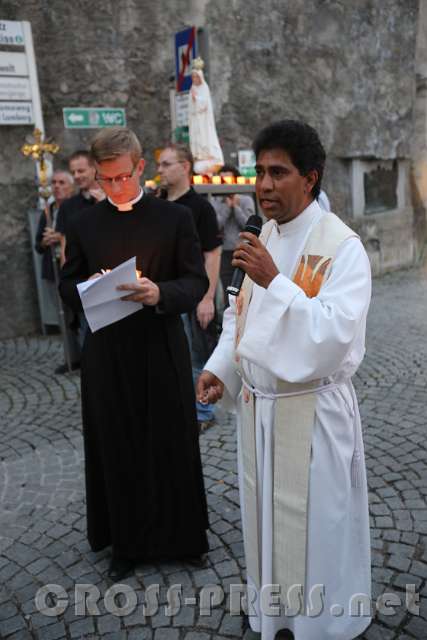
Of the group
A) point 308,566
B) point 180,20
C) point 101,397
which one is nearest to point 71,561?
point 101,397

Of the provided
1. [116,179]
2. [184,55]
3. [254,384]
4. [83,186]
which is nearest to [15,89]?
[184,55]

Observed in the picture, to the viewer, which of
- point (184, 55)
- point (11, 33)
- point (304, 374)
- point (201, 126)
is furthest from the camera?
point (184, 55)

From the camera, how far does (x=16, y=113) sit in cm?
718

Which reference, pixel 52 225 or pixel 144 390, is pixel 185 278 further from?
pixel 52 225

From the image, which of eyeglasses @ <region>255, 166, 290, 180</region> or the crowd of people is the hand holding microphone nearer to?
the crowd of people

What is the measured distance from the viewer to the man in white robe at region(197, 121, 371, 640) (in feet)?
6.10

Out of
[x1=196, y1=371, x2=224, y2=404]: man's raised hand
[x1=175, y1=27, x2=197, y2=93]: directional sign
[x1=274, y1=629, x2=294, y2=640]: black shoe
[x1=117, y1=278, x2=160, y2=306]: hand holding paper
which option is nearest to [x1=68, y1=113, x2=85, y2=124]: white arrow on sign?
[x1=175, y1=27, x2=197, y2=93]: directional sign

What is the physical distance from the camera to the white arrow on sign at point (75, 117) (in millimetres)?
7613

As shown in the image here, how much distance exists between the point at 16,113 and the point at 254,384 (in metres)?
6.28

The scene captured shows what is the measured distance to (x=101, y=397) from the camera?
273 centimetres

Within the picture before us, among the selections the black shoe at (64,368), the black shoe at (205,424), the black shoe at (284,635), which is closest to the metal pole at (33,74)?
the black shoe at (64,368)

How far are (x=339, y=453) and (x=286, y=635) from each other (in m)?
0.91

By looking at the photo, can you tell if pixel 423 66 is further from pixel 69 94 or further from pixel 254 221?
pixel 254 221

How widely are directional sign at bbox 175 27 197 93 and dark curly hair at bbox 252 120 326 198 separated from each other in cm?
584
